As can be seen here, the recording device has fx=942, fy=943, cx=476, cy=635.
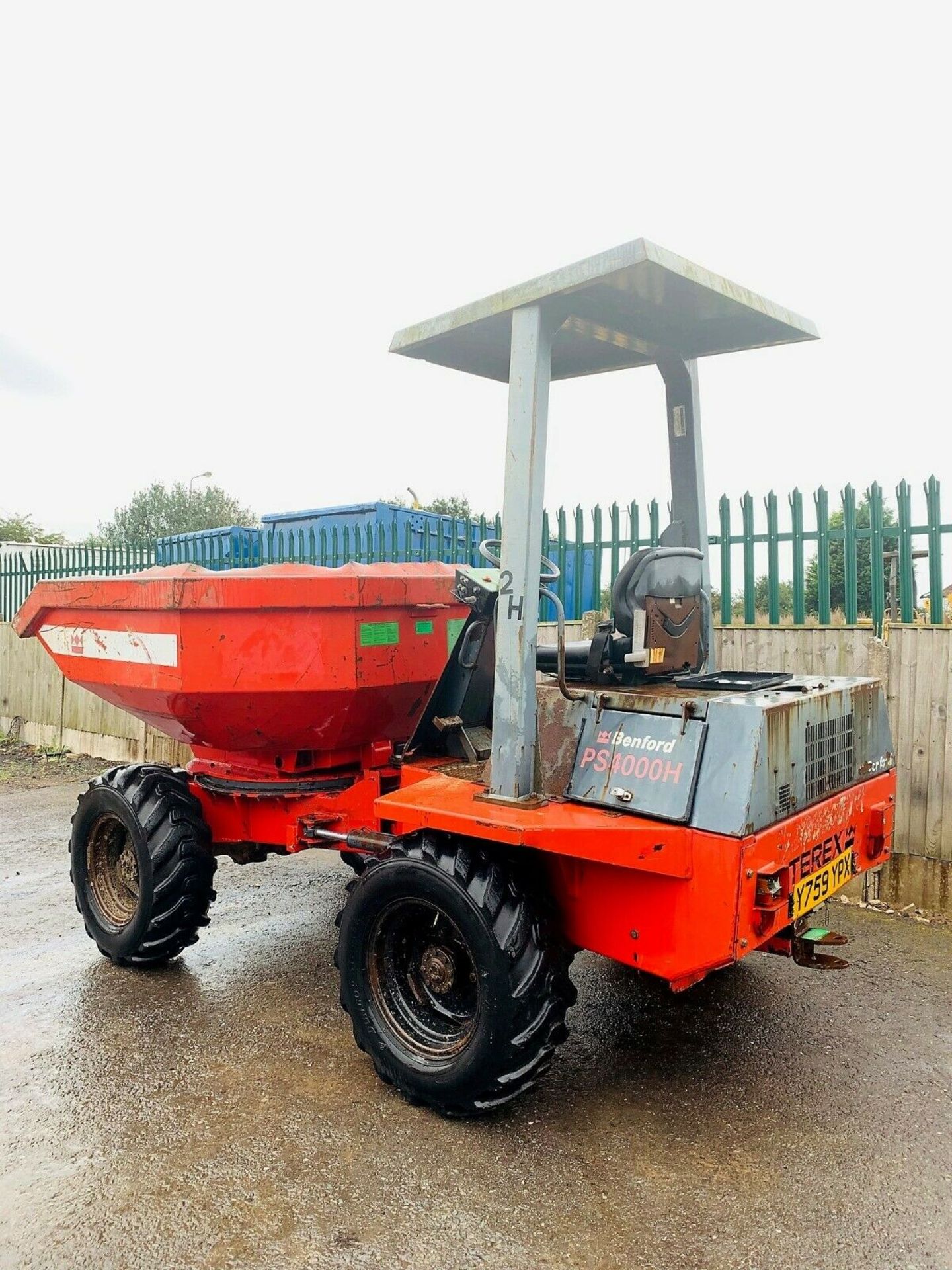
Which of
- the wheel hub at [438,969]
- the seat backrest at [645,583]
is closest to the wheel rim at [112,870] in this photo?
the wheel hub at [438,969]

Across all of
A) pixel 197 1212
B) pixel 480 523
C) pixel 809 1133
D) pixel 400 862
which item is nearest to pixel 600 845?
pixel 400 862

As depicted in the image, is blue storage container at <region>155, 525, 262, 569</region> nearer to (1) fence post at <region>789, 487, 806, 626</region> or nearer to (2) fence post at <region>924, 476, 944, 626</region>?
(1) fence post at <region>789, 487, 806, 626</region>

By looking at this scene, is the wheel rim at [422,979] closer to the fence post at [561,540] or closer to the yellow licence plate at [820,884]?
the yellow licence plate at [820,884]

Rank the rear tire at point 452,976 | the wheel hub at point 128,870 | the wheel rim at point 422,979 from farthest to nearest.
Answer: the wheel hub at point 128,870 → the wheel rim at point 422,979 → the rear tire at point 452,976

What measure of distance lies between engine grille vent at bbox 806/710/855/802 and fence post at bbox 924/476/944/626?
2339mm

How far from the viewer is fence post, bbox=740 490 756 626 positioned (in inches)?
236

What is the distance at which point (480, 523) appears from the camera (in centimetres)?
764

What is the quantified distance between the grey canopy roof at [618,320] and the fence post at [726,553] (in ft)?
6.65

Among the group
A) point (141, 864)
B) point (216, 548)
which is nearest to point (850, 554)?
point (141, 864)

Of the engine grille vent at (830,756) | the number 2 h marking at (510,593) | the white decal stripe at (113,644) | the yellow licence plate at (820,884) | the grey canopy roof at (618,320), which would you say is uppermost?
the grey canopy roof at (618,320)

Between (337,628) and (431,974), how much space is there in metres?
1.46

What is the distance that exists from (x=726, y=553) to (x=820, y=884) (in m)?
3.22

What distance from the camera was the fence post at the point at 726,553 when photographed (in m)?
6.07

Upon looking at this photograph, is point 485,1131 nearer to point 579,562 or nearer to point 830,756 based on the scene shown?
point 830,756
